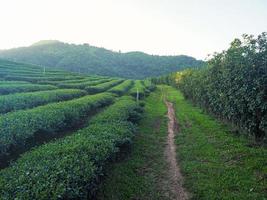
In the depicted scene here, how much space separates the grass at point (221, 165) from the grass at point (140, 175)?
1.00 metres

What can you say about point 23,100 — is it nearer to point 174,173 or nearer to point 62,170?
point 174,173

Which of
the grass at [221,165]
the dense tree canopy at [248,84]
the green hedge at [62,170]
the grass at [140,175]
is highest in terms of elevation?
the dense tree canopy at [248,84]

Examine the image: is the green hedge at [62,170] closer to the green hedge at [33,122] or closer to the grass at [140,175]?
the grass at [140,175]

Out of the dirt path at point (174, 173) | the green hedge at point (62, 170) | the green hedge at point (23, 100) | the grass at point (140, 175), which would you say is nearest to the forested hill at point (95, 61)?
the green hedge at point (23, 100)

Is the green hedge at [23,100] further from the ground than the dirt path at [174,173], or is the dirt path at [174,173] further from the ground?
the green hedge at [23,100]

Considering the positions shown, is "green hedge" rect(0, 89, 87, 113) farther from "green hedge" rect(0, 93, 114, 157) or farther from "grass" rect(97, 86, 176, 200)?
"grass" rect(97, 86, 176, 200)

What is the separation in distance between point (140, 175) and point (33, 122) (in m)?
5.39

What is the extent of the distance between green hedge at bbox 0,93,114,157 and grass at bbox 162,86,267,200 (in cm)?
644

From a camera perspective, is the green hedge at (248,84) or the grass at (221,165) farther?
the green hedge at (248,84)

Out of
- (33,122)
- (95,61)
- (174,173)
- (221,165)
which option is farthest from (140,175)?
(95,61)

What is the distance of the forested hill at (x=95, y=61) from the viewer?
11125 cm

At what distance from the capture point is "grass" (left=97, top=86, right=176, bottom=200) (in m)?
9.60

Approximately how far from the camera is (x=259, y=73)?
12570 millimetres

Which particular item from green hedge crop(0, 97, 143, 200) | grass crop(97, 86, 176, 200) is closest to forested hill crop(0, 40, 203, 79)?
grass crop(97, 86, 176, 200)
